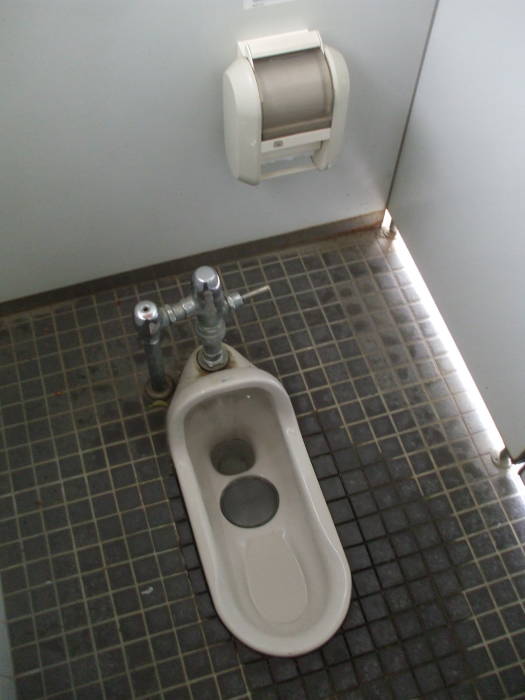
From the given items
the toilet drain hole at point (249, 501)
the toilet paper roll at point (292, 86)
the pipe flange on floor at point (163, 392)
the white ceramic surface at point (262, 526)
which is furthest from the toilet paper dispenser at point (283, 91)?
the toilet drain hole at point (249, 501)

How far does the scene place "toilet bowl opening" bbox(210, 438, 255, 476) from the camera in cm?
150

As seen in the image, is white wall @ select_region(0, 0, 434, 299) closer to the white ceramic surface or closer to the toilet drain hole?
the white ceramic surface

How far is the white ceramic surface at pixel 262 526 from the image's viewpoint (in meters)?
1.25

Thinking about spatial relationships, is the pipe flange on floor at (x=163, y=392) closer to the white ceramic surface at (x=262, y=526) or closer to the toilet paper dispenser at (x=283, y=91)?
the white ceramic surface at (x=262, y=526)

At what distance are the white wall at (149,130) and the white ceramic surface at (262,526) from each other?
1.24 feet

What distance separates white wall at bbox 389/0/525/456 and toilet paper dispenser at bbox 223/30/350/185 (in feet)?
0.76

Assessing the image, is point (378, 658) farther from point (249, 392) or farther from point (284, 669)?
point (249, 392)

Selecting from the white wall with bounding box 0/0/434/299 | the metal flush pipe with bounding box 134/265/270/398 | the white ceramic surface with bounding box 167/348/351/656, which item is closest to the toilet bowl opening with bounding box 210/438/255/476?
the white ceramic surface with bounding box 167/348/351/656

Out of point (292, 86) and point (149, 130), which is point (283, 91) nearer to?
point (292, 86)

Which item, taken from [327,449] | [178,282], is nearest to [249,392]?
[327,449]

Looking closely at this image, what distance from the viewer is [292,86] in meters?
1.19

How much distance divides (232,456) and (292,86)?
0.78 metres

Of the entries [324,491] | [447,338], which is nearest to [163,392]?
[324,491]

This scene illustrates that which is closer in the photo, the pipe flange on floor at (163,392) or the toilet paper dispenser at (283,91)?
the toilet paper dispenser at (283,91)
